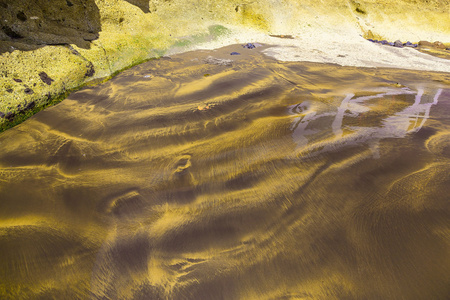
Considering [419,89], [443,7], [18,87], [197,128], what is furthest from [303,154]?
[443,7]

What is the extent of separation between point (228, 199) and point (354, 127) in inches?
95.6

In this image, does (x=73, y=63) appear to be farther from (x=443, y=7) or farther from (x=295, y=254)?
(x=443, y=7)

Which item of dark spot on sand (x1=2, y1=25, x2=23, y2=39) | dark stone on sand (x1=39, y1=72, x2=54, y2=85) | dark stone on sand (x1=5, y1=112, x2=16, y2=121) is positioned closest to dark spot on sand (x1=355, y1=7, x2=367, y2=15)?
dark stone on sand (x1=39, y1=72, x2=54, y2=85)

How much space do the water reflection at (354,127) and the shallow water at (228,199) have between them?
0.10 feet

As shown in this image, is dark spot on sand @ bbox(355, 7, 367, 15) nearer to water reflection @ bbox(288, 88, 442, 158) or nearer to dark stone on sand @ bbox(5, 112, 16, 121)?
water reflection @ bbox(288, 88, 442, 158)

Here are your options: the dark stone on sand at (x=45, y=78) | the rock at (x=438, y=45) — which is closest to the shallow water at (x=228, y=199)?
the dark stone on sand at (x=45, y=78)

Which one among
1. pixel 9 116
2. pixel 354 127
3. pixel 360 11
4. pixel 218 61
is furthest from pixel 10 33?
pixel 360 11

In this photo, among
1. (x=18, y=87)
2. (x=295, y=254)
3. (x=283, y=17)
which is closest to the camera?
(x=295, y=254)

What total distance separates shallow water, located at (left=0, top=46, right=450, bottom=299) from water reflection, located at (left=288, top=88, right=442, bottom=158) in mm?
29

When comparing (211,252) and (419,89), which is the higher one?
(419,89)

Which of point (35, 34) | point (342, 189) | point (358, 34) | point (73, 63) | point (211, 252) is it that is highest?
point (358, 34)

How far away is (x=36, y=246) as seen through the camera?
2.17m

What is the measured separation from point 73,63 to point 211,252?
532 centimetres

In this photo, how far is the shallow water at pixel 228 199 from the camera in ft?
6.28
